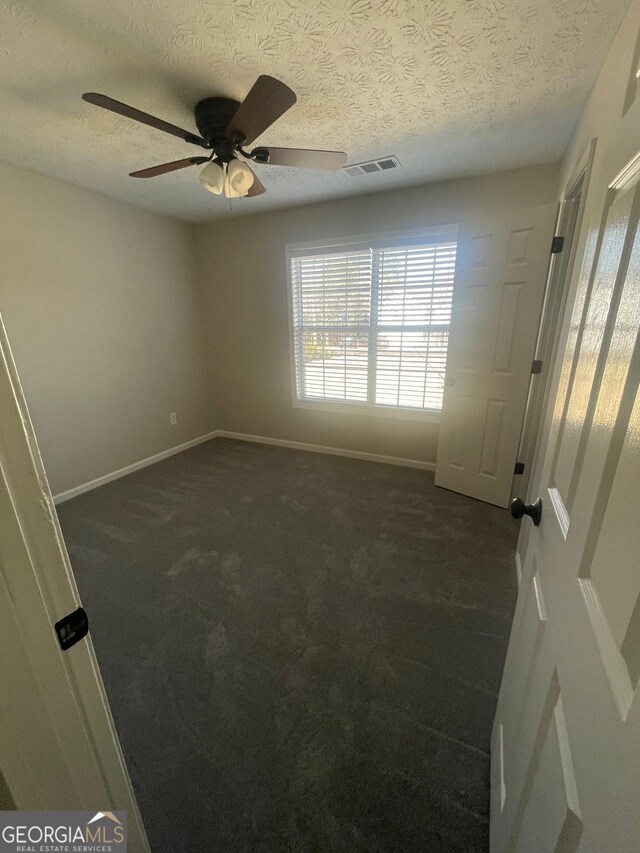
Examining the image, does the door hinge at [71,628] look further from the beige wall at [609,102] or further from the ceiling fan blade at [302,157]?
the ceiling fan blade at [302,157]

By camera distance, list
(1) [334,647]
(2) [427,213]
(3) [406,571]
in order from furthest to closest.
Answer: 1. (2) [427,213]
2. (3) [406,571]
3. (1) [334,647]

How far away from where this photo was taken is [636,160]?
51 cm

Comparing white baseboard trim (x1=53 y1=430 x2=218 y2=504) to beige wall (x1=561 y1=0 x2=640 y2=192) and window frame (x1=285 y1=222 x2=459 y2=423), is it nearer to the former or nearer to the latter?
window frame (x1=285 y1=222 x2=459 y2=423)

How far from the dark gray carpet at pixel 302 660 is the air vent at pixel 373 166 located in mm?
2528

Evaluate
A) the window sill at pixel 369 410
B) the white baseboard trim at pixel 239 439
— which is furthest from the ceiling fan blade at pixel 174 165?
the white baseboard trim at pixel 239 439

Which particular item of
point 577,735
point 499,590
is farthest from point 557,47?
point 499,590

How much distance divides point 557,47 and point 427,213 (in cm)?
→ 150

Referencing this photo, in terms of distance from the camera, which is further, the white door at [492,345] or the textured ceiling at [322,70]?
the white door at [492,345]

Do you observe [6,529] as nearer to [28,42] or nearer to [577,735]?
[577,735]

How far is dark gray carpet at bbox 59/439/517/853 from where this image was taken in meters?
1.04

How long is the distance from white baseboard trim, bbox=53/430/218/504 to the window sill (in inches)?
53.5

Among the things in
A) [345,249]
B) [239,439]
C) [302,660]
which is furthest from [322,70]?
[239,439]

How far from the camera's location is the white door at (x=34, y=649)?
1.59 ft

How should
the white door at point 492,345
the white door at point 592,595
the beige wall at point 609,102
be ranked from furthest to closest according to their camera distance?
the white door at point 492,345
the beige wall at point 609,102
the white door at point 592,595
